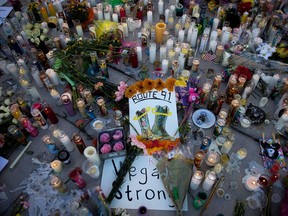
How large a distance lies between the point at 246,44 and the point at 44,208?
2.10 m

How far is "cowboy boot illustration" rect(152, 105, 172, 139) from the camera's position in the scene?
1.64 m

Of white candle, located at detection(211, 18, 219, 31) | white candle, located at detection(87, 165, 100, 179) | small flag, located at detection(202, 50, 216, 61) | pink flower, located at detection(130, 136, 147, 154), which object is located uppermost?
white candle, located at detection(211, 18, 219, 31)

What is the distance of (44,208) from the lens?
1.44m

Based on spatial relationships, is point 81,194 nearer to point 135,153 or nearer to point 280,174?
point 135,153

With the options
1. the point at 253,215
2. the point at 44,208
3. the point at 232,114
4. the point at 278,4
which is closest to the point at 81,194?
the point at 44,208

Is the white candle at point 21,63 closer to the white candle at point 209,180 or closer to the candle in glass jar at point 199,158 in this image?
the candle in glass jar at point 199,158

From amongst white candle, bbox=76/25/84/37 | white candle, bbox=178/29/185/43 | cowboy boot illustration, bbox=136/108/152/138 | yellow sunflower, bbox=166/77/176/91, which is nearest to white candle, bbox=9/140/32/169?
cowboy boot illustration, bbox=136/108/152/138

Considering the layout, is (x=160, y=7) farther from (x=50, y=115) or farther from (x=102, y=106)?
(x=50, y=115)

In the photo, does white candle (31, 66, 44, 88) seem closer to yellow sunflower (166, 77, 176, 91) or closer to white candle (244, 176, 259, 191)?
yellow sunflower (166, 77, 176, 91)

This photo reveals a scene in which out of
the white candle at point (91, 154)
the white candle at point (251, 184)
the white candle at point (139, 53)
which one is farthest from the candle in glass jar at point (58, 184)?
the white candle at point (139, 53)

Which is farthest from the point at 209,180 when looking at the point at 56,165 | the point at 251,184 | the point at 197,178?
the point at 56,165

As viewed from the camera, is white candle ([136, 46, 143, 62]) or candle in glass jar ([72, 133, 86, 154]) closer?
candle in glass jar ([72, 133, 86, 154])

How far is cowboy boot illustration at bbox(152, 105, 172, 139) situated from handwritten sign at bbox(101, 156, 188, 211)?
0.19 metres

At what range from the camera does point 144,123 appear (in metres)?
1.68
